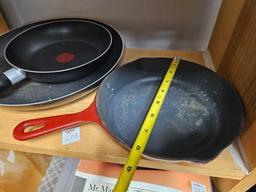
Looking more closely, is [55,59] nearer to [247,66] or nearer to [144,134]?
[144,134]

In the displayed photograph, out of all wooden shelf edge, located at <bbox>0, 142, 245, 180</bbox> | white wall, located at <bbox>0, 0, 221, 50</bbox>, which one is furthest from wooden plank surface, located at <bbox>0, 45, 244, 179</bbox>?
white wall, located at <bbox>0, 0, 221, 50</bbox>

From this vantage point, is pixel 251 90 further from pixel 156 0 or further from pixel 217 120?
pixel 156 0

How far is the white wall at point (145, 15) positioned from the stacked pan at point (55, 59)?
72 mm

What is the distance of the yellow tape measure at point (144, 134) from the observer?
0.30 meters

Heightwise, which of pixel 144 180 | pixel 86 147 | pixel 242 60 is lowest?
pixel 144 180

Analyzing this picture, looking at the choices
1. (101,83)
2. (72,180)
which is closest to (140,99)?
(101,83)

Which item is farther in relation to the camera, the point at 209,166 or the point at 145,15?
the point at 145,15

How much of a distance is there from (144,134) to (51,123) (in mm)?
152

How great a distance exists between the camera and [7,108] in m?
0.41

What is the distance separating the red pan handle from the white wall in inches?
12.4

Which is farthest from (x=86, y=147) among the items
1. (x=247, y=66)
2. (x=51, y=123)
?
(x=247, y=66)

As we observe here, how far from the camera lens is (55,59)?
1.58 feet

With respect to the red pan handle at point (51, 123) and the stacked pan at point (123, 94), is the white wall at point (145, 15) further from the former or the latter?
the red pan handle at point (51, 123)

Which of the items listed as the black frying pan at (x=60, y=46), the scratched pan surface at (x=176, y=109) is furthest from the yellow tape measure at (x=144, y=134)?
the black frying pan at (x=60, y=46)
